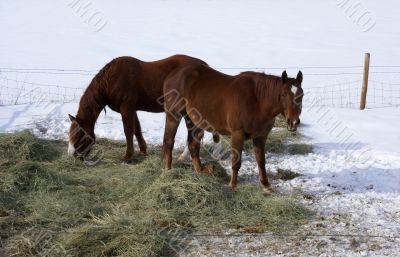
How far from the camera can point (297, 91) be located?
18.9ft

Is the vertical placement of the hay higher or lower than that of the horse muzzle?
lower

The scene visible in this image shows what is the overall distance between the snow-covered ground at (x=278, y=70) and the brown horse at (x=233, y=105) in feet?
2.96

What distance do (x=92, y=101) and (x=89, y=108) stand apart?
12 cm

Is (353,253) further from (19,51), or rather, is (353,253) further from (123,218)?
(19,51)

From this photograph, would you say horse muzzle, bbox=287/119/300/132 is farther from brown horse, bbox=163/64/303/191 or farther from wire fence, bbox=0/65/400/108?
wire fence, bbox=0/65/400/108

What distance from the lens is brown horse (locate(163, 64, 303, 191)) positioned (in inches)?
234

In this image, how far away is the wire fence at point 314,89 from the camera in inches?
511

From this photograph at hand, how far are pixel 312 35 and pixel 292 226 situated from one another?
20150mm

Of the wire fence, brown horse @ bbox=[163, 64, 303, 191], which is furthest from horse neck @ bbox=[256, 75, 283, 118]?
the wire fence

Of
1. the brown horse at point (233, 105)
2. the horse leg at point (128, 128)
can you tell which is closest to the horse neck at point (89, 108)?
the horse leg at point (128, 128)

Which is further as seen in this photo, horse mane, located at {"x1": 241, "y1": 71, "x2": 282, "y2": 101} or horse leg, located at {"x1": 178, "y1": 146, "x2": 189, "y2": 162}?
horse leg, located at {"x1": 178, "y1": 146, "x2": 189, "y2": 162}

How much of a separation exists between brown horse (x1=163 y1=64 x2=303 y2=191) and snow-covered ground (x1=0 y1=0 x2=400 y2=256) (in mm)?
902

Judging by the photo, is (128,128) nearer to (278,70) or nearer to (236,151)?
Answer: (236,151)

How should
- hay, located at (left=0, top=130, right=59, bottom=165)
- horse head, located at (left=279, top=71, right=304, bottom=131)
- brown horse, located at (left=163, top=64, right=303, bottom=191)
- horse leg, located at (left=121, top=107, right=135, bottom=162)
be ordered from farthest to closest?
horse leg, located at (left=121, top=107, right=135, bottom=162) → hay, located at (left=0, top=130, right=59, bottom=165) → brown horse, located at (left=163, top=64, right=303, bottom=191) → horse head, located at (left=279, top=71, right=304, bottom=131)
